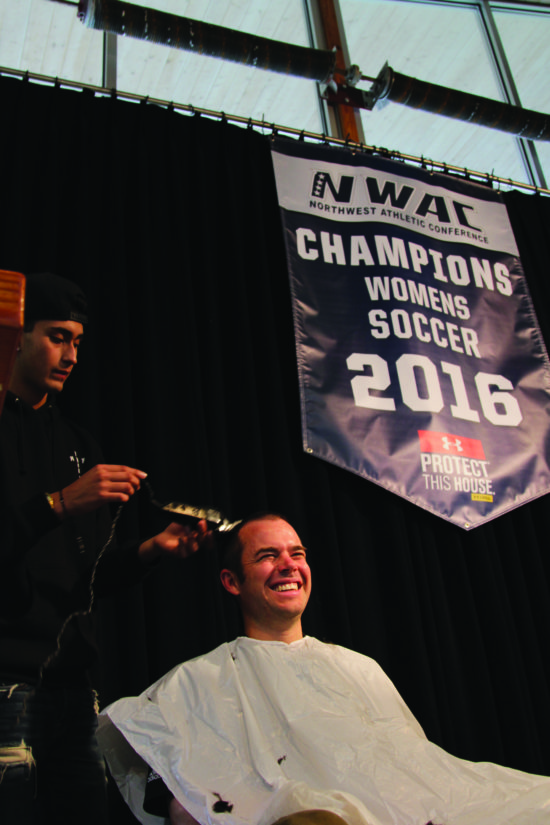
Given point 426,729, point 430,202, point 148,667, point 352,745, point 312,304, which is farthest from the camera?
point 430,202

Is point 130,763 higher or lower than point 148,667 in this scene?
lower

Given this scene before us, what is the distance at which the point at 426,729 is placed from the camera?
2.06m

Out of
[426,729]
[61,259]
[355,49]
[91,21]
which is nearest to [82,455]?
[61,259]

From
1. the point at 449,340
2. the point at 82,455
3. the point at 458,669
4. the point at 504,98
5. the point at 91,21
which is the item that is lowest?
the point at 458,669

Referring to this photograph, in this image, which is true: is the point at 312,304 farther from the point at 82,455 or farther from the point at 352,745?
the point at 352,745

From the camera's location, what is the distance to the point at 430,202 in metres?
3.05

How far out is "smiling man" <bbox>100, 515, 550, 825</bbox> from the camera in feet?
3.78

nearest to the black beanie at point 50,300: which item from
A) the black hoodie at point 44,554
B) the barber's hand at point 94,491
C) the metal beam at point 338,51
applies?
the black hoodie at point 44,554

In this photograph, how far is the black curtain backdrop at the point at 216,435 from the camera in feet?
6.87

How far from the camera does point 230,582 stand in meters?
1.70

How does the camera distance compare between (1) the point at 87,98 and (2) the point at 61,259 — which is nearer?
(2) the point at 61,259

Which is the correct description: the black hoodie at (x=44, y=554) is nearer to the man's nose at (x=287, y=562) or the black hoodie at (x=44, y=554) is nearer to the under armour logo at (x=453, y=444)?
the man's nose at (x=287, y=562)

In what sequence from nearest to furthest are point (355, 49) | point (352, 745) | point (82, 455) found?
1. point (352, 745)
2. point (82, 455)
3. point (355, 49)

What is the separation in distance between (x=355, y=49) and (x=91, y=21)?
146 cm
